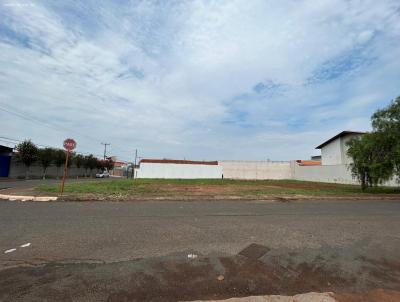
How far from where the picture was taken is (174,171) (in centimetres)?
6419

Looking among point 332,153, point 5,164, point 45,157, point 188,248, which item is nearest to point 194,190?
point 188,248

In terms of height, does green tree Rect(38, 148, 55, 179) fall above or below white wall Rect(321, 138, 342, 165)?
below

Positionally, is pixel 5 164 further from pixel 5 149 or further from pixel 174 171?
pixel 174 171

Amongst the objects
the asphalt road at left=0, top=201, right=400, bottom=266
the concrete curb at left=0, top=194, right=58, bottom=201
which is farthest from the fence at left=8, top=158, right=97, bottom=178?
the asphalt road at left=0, top=201, right=400, bottom=266

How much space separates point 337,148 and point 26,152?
4986 cm

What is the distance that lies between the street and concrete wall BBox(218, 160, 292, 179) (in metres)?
57.4

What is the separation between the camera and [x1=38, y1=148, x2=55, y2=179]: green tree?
44.8 metres

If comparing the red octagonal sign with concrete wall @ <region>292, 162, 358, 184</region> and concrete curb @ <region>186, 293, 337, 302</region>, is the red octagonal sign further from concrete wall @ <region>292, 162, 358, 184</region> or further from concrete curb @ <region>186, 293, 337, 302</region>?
concrete wall @ <region>292, 162, 358, 184</region>

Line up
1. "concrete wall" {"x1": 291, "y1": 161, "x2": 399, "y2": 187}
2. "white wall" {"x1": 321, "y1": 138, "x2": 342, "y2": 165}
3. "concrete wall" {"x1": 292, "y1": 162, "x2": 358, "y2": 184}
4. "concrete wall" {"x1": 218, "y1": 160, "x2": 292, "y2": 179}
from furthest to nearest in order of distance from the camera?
1. "concrete wall" {"x1": 218, "y1": 160, "x2": 292, "y2": 179}
2. "white wall" {"x1": 321, "y1": 138, "x2": 342, "y2": 165}
3. "concrete wall" {"x1": 292, "y1": 162, "x2": 358, "y2": 184}
4. "concrete wall" {"x1": 291, "y1": 161, "x2": 399, "y2": 187}

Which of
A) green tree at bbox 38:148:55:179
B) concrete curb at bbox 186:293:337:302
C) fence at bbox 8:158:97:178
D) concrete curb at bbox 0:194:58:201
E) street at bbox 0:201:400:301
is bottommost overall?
concrete curb at bbox 186:293:337:302

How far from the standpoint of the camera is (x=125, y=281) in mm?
4230

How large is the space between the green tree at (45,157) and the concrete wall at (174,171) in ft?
65.8

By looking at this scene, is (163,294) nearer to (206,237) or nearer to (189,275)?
(189,275)

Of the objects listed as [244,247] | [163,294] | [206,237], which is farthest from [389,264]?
[163,294]
